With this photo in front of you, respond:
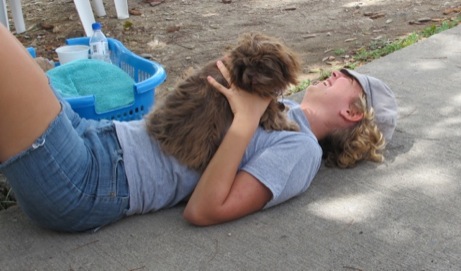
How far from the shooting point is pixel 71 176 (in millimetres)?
2326

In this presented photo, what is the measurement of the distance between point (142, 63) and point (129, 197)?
1265 millimetres

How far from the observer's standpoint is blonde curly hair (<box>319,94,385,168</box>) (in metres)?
2.81

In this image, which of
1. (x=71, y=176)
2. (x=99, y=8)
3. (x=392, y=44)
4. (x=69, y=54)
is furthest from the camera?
(x=99, y=8)

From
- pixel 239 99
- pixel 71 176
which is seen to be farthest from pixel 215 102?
pixel 71 176

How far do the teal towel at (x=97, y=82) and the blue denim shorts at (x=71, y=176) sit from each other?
531 millimetres

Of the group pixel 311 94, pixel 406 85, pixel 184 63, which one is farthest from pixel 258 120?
pixel 184 63

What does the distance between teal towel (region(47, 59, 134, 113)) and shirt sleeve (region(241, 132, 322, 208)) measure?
2.98ft

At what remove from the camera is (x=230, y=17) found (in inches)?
268

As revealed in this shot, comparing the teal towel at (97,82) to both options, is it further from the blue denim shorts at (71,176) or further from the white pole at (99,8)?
the white pole at (99,8)

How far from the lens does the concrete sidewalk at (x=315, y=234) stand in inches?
90.7

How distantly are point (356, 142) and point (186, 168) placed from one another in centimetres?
78

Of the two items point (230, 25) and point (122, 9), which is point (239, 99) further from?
point (122, 9)

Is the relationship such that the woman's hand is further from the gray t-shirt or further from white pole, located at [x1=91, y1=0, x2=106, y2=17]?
white pole, located at [x1=91, y1=0, x2=106, y2=17]

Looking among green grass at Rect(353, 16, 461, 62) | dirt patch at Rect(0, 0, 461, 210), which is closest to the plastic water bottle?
dirt patch at Rect(0, 0, 461, 210)
